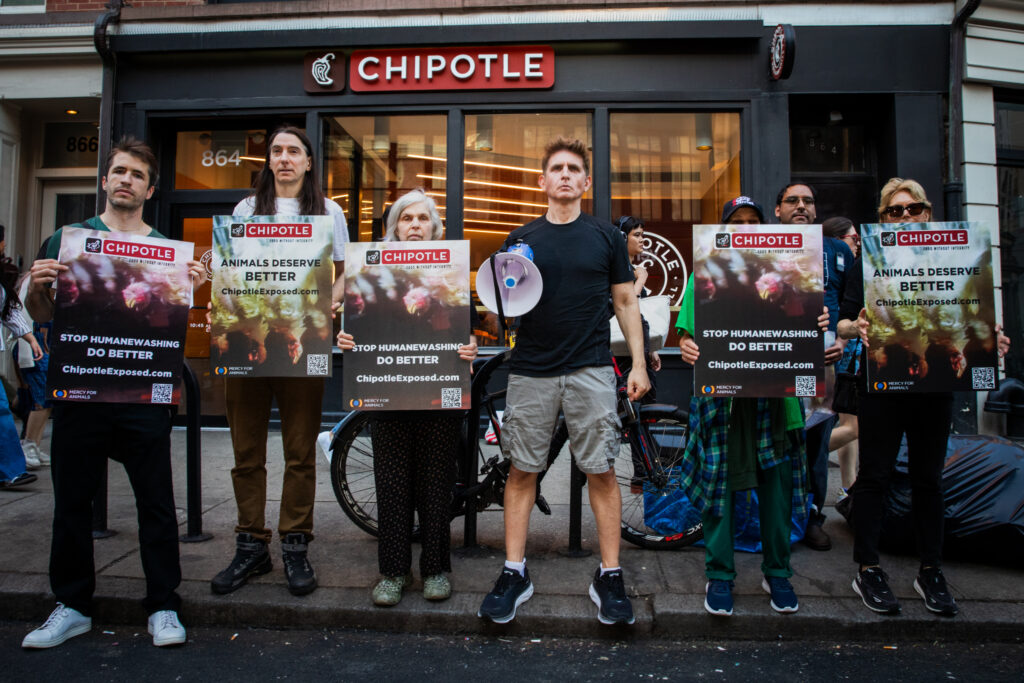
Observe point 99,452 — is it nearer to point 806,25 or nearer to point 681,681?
point 681,681

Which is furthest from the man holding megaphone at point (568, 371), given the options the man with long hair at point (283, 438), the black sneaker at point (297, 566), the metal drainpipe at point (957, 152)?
the metal drainpipe at point (957, 152)

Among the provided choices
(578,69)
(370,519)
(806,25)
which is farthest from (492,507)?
(806,25)

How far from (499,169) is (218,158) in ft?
11.5

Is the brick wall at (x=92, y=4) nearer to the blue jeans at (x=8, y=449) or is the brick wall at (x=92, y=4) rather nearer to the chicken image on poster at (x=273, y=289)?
the blue jeans at (x=8, y=449)

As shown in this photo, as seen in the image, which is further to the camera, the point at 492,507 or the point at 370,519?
the point at 492,507

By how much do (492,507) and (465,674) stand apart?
203 centimetres

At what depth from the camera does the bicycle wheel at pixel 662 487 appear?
366 cm

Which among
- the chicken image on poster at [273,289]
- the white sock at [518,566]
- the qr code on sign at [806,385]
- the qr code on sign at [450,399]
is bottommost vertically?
the white sock at [518,566]

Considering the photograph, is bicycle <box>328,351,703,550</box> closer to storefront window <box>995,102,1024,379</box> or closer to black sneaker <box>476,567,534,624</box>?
black sneaker <box>476,567,534,624</box>

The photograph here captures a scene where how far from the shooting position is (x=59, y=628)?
109 inches

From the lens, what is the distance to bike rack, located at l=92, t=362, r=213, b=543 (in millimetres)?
3602

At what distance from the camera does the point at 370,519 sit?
383 cm

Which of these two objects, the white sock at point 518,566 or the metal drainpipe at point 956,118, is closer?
the white sock at point 518,566

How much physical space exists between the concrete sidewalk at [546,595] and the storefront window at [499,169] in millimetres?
4453
